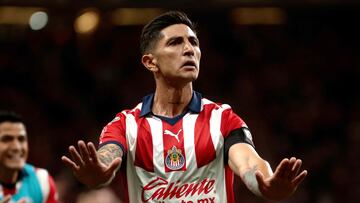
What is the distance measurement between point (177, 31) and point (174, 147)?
666mm

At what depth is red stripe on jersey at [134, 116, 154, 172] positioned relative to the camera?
3.95 m

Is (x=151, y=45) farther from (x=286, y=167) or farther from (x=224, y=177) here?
(x=286, y=167)

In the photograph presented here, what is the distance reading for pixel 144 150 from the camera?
3982 mm

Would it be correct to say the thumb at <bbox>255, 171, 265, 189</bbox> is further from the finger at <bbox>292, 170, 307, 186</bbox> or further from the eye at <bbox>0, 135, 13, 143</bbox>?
the eye at <bbox>0, 135, 13, 143</bbox>

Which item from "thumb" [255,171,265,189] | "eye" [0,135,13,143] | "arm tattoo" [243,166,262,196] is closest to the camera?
"thumb" [255,171,265,189]

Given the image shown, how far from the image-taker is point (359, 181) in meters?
10.2

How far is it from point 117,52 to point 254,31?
89.1 inches

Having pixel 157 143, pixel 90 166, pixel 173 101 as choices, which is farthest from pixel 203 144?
pixel 90 166

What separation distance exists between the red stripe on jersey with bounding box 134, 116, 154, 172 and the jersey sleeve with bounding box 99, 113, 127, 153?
0.08 meters

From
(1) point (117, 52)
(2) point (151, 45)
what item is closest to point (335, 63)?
(1) point (117, 52)

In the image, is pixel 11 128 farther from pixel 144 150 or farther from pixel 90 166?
pixel 90 166

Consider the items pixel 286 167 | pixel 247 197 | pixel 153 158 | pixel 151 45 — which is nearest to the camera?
pixel 286 167

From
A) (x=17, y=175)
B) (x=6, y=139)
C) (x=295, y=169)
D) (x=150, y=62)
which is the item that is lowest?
(x=17, y=175)

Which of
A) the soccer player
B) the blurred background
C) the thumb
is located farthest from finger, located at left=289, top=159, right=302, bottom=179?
the blurred background
